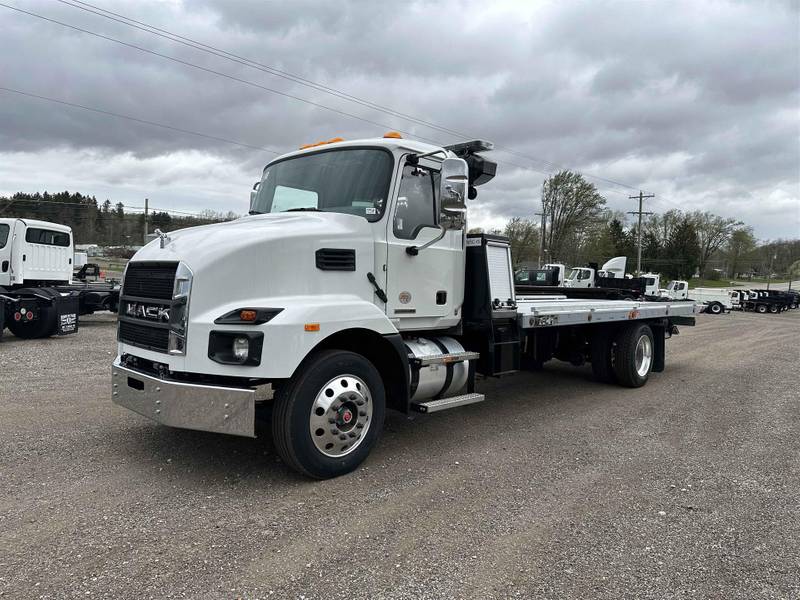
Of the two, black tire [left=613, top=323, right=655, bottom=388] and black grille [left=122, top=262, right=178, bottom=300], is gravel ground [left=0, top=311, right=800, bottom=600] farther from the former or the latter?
black tire [left=613, top=323, right=655, bottom=388]

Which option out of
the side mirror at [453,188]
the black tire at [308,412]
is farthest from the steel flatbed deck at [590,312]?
the black tire at [308,412]

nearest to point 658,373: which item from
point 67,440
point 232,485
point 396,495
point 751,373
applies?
point 751,373

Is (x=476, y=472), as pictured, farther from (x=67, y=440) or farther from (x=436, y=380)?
(x=67, y=440)

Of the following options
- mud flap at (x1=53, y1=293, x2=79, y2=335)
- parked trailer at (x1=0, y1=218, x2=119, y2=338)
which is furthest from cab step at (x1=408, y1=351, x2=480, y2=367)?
mud flap at (x1=53, y1=293, x2=79, y2=335)

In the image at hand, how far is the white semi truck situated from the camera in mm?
3752

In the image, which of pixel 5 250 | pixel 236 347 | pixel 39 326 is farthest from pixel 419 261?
pixel 5 250

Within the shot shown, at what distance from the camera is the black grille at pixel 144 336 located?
156 inches

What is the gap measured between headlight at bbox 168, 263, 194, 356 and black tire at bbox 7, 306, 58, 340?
30.6 feet

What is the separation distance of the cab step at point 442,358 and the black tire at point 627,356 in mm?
3585

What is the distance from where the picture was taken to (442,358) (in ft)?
16.4

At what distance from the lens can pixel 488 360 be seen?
5.62m

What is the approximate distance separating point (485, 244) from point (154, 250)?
3068 mm

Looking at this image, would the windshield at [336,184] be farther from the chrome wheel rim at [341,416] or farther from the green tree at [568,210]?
the green tree at [568,210]

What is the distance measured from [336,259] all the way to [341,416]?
3.96 ft
